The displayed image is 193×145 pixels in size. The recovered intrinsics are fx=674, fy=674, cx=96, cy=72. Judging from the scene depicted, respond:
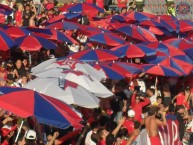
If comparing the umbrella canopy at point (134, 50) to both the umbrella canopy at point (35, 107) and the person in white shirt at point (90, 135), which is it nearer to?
the person in white shirt at point (90, 135)

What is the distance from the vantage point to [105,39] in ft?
59.8

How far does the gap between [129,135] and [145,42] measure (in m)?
6.83

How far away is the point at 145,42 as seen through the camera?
19.3m

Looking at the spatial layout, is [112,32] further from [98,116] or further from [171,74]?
[98,116]

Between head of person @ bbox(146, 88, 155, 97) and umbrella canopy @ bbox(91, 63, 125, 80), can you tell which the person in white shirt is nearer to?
umbrella canopy @ bbox(91, 63, 125, 80)

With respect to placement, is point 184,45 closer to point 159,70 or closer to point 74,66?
point 159,70

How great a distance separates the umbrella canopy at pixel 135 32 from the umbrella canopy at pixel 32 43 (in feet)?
11.2

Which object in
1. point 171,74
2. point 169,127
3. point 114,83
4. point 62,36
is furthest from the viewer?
point 62,36

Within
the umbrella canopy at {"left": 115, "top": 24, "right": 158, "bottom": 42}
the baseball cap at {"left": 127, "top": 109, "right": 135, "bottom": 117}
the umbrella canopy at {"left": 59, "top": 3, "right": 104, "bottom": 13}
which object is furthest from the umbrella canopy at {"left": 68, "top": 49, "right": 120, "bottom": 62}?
the umbrella canopy at {"left": 59, "top": 3, "right": 104, "bottom": 13}

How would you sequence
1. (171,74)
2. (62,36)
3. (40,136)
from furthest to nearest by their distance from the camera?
(62,36) < (171,74) < (40,136)

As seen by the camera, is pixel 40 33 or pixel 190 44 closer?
pixel 40 33

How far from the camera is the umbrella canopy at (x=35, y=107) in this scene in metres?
9.35

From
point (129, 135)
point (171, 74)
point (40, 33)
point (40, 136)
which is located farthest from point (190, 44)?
point (40, 136)

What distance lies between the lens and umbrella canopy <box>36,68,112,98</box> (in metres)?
12.3
